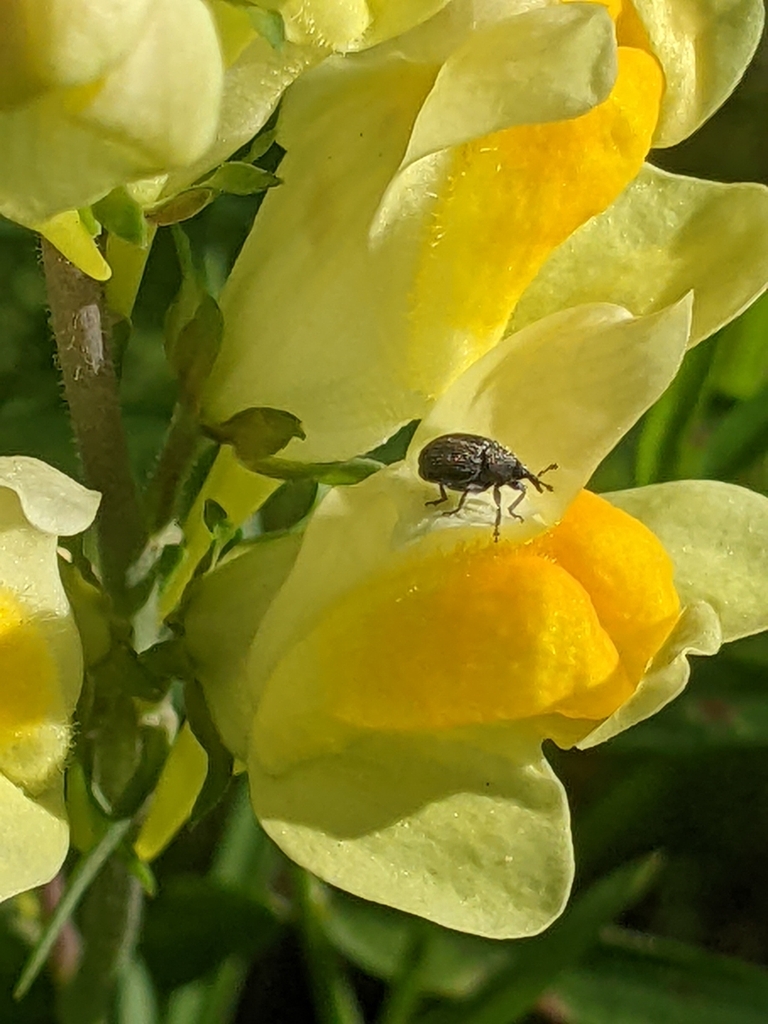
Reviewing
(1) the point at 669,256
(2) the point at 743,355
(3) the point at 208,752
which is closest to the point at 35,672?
(3) the point at 208,752

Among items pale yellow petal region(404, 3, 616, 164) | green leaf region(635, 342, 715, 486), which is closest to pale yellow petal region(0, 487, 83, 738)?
pale yellow petal region(404, 3, 616, 164)

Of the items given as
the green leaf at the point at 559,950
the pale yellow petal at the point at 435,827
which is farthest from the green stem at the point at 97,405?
the green leaf at the point at 559,950

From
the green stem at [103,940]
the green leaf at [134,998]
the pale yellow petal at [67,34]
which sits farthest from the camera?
the green leaf at [134,998]

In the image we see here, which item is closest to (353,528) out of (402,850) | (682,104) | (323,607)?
(323,607)

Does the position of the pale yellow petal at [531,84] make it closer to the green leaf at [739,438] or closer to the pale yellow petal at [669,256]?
the pale yellow petal at [669,256]

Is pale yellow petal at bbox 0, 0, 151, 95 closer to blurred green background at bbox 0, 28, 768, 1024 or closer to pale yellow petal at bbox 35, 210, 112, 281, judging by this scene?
pale yellow petal at bbox 35, 210, 112, 281

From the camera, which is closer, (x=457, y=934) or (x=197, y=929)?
(x=197, y=929)

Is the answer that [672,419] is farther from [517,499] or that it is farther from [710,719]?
[517,499]
